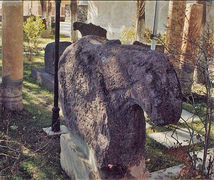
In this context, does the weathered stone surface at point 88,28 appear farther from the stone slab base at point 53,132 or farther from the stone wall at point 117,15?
the stone wall at point 117,15

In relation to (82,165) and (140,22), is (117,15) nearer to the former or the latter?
(140,22)

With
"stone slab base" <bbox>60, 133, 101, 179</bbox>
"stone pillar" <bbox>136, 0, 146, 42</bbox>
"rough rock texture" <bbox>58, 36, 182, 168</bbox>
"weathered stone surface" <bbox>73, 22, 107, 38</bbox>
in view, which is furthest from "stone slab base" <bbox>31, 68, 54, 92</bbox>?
"stone pillar" <bbox>136, 0, 146, 42</bbox>

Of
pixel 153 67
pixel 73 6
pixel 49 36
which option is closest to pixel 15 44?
pixel 153 67

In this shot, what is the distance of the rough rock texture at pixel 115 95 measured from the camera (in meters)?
2.33

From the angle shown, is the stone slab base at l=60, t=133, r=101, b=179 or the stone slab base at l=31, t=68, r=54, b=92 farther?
the stone slab base at l=31, t=68, r=54, b=92

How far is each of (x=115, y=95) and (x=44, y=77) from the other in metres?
5.27

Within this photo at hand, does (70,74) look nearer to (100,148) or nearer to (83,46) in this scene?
(83,46)

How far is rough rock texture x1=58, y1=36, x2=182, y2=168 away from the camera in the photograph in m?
2.33

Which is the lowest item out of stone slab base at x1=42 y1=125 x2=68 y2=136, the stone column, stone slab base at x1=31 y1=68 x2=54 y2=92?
stone slab base at x1=42 y1=125 x2=68 y2=136

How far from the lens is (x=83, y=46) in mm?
3242

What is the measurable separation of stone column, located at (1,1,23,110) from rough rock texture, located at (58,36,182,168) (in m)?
2.20

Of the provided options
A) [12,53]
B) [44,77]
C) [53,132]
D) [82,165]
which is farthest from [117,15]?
[82,165]

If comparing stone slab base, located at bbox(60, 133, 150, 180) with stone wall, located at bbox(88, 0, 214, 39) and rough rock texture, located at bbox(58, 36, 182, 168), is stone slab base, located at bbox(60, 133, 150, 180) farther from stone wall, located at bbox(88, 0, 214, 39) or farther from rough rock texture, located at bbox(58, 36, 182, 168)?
stone wall, located at bbox(88, 0, 214, 39)

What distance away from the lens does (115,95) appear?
2.68 m
